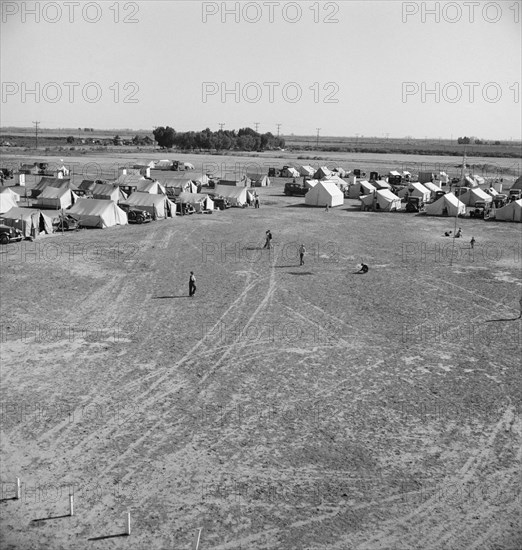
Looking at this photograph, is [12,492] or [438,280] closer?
[12,492]

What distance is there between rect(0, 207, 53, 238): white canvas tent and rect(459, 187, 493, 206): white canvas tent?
34077 mm

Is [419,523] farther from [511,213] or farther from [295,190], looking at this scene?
[295,190]

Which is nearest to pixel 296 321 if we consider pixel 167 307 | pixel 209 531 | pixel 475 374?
pixel 167 307

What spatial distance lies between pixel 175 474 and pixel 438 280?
692 inches

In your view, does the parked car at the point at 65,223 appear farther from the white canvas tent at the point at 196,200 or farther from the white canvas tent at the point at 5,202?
the white canvas tent at the point at 196,200

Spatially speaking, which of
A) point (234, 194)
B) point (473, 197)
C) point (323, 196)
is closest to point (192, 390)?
point (234, 194)

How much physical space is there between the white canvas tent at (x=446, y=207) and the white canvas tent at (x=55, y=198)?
26.5 metres

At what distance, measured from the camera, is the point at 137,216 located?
3906 centimetres

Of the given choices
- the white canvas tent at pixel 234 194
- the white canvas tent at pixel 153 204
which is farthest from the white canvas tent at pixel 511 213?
the white canvas tent at pixel 153 204

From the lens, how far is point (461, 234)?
125 ft

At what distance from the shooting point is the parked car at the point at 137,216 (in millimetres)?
38969

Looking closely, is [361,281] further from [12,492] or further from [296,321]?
[12,492]

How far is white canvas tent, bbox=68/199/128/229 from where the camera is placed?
120 ft

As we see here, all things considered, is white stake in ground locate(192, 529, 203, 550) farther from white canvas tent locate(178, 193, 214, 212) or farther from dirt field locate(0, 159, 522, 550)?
white canvas tent locate(178, 193, 214, 212)
